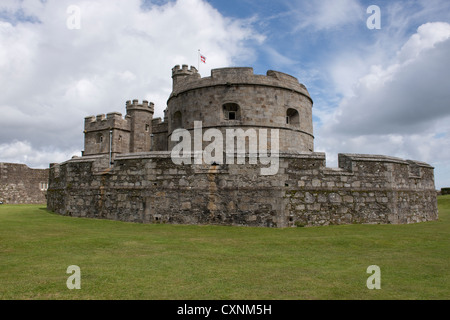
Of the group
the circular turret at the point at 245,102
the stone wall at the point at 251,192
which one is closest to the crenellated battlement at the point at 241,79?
the circular turret at the point at 245,102

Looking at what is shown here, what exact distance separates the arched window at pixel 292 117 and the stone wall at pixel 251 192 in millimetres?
8195

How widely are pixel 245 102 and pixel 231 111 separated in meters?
1.05

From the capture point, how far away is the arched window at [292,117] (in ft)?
66.1

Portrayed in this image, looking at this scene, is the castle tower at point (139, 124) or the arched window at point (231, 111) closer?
the arched window at point (231, 111)

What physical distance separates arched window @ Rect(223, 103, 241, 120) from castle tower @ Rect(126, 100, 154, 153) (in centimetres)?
1553

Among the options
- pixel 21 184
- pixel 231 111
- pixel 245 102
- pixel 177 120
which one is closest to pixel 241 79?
pixel 245 102

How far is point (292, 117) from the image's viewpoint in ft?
66.9

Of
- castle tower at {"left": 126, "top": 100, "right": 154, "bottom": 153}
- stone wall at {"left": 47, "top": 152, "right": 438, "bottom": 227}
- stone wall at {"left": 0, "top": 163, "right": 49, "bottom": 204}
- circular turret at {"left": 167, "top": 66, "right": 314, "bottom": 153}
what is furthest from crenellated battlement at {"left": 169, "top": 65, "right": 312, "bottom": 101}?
stone wall at {"left": 0, "top": 163, "right": 49, "bottom": 204}

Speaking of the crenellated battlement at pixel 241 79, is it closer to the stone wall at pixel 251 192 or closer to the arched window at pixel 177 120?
the arched window at pixel 177 120

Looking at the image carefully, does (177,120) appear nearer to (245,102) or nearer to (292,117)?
(245,102)

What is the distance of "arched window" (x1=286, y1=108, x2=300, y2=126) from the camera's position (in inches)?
794

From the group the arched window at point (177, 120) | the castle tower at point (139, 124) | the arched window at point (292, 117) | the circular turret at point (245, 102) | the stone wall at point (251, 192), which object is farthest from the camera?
the castle tower at point (139, 124)
